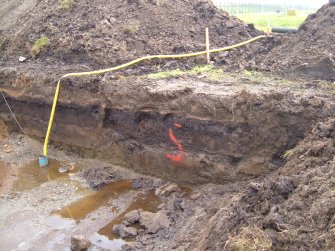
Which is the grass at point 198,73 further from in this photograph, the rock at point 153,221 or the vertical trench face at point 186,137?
the rock at point 153,221

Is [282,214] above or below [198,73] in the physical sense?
below

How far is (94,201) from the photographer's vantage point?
8.07 meters

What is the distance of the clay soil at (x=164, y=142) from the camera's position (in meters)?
5.11

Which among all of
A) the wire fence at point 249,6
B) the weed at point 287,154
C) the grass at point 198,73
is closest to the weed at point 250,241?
the weed at point 287,154

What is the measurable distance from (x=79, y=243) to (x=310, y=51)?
6.24m

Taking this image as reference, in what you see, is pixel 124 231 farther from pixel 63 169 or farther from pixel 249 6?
pixel 249 6

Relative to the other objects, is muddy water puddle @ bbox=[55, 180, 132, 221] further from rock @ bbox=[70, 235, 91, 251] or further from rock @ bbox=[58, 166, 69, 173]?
rock @ bbox=[58, 166, 69, 173]

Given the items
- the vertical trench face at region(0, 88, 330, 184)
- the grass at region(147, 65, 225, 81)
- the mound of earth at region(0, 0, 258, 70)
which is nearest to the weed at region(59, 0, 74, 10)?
the mound of earth at region(0, 0, 258, 70)

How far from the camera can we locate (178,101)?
7.95m

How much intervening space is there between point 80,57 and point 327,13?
6282 millimetres

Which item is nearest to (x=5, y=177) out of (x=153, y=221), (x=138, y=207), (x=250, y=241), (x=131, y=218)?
(x=138, y=207)

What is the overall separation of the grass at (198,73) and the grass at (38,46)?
152 inches

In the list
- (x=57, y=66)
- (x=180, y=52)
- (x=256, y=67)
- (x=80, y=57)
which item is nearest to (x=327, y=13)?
(x=256, y=67)

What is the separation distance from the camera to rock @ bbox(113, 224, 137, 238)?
6891 millimetres
